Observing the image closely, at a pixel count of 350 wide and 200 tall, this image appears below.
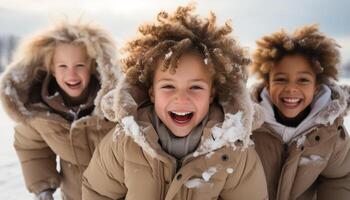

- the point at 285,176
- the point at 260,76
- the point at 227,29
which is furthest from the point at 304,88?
the point at 227,29

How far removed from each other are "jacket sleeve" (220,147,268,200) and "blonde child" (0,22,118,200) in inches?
38.5

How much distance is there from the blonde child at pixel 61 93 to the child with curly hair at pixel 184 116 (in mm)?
629

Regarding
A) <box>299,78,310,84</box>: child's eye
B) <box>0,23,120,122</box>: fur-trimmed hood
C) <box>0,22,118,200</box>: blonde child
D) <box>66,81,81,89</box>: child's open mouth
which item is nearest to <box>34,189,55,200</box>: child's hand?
<box>0,22,118,200</box>: blonde child

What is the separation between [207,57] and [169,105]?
0.29 meters

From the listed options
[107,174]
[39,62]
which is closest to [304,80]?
[107,174]

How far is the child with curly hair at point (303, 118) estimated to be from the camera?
2379mm

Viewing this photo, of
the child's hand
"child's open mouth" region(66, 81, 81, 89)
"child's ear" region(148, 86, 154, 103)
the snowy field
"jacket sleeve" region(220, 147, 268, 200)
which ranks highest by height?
"child's ear" region(148, 86, 154, 103)

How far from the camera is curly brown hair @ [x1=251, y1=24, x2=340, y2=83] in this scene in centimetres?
248

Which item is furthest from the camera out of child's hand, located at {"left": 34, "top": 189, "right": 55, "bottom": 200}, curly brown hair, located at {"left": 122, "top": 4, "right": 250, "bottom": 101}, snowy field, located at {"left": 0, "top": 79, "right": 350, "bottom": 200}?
snowy field, located at {"left": 0, "top": 79, "right": 350, "bottom": 200}

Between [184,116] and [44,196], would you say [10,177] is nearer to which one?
[44,196]

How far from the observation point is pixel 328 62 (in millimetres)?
2533

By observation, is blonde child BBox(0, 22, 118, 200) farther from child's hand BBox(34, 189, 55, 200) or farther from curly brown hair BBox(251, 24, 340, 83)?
curly brown hair BBox(251, 24, 340, 83)

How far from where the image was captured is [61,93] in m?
2.91

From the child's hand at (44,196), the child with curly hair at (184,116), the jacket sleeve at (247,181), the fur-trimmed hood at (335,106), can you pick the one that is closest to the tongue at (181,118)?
the child with curly hair at (184,116)
